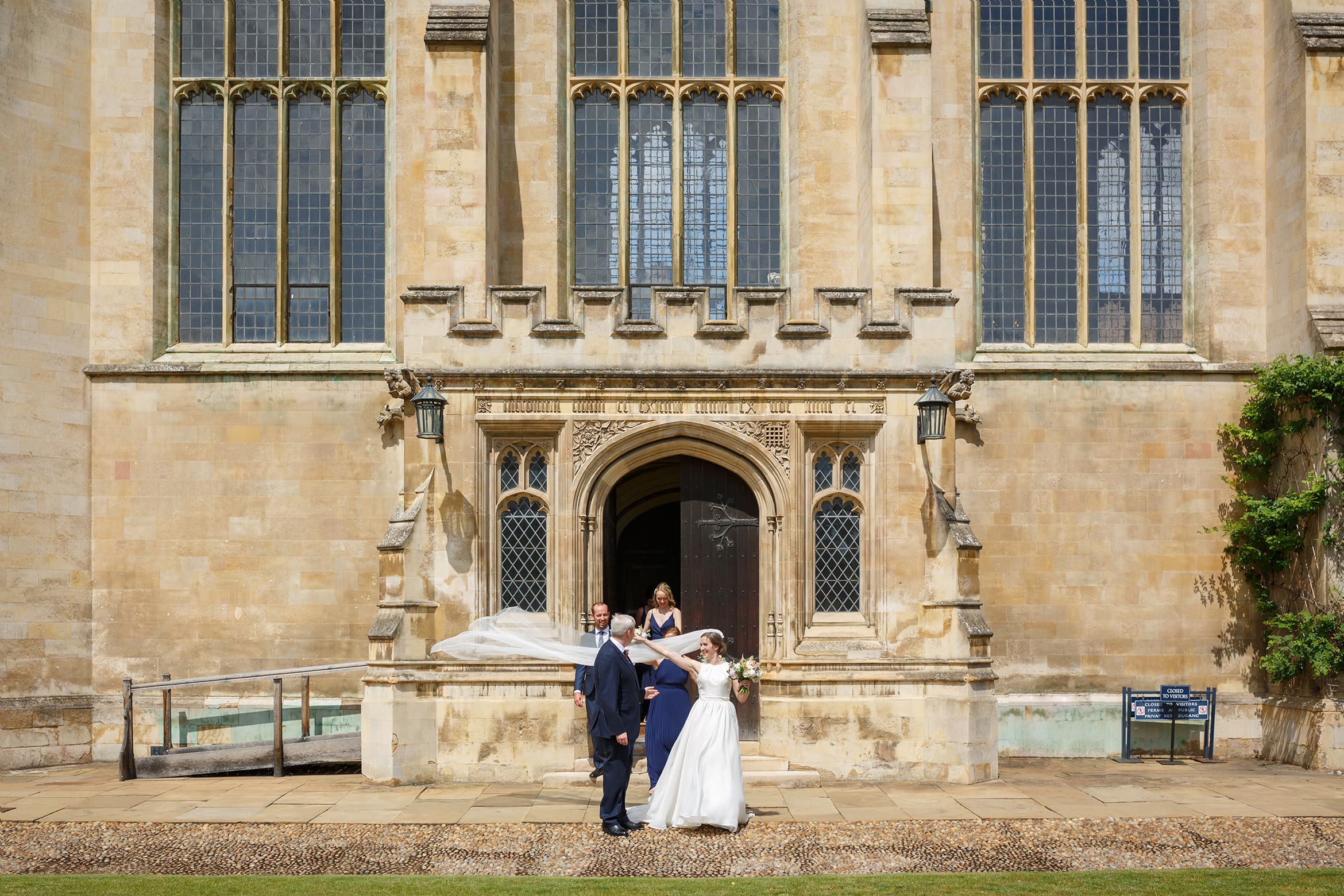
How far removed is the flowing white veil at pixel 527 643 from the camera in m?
12.8

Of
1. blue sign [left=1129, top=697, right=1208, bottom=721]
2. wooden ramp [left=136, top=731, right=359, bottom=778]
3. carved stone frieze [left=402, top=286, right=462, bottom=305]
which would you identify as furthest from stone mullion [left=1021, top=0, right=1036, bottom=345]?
wooden ramp [left=136, top=731, right=359, bottom=778]

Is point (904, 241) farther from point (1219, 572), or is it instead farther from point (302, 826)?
point (302, 826)

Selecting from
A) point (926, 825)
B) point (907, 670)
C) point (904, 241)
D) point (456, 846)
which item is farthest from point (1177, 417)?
point (456, 846)

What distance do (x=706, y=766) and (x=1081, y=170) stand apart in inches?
430

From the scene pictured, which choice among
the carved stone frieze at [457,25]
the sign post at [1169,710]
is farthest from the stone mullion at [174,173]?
the sign post at [1169,710]

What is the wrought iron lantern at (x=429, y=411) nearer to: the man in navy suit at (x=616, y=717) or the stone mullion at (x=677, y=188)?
the man in navy suit at (x=616, y=717)

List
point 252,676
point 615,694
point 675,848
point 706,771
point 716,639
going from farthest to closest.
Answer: point 252,676 → point 716,639 → point 615,694 → point 706,771 → point 675,848

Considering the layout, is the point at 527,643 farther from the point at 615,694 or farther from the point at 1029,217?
the point at 1029,217

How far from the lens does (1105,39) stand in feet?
58.7

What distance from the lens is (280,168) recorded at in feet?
57.5

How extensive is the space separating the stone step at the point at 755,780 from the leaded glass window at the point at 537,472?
10.4 ft

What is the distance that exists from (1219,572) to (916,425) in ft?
18.3

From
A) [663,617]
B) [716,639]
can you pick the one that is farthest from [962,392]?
[716,639]

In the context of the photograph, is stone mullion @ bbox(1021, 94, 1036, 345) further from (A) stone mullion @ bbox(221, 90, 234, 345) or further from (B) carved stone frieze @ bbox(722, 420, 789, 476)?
(A) stone mullion @ bbox(221, 90, 234, 345)
